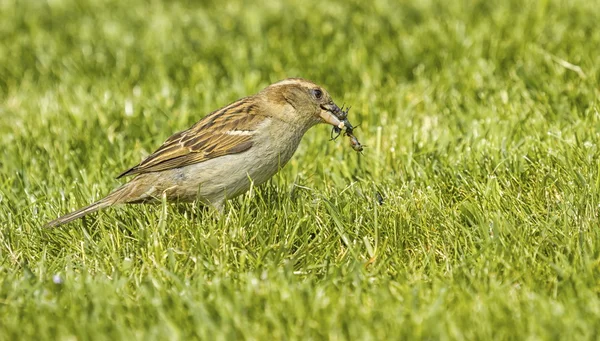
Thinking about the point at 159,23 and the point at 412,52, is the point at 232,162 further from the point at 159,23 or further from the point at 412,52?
the point at 159,23

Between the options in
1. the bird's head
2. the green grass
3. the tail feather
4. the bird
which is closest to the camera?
the green grass

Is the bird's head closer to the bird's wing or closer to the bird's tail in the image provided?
the bird's wing

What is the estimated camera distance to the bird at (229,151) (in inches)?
218

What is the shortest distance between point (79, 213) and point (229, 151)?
0.97 metres

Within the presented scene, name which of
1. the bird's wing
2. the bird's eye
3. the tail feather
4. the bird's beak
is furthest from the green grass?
the bird's eye

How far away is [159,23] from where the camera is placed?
10078 millimetres

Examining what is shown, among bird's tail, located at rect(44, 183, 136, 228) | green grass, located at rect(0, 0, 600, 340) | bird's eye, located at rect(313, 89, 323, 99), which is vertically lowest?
green grass, located at rect(0, 0, 600, 340)

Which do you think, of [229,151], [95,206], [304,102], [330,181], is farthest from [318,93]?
[95,206]

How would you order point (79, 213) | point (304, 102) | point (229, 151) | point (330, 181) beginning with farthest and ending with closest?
1. point (330, 181)
2. point (304, 102)
3. point (229, 151)
4. point (79, 213)

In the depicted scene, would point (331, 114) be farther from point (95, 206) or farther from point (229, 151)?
point (95, 206)

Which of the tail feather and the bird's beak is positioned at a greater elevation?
the tail feather

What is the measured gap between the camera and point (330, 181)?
6.10 metres

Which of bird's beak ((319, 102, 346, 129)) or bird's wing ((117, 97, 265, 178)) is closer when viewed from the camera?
bird's wing ((117, 97, 265, 178))

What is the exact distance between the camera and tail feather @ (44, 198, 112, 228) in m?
5.22
